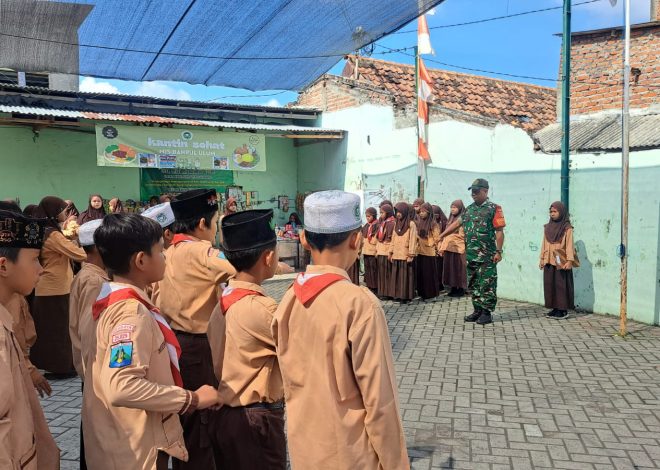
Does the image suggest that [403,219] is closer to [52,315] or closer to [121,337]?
[52,315]

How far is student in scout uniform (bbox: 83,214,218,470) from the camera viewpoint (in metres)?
1.88

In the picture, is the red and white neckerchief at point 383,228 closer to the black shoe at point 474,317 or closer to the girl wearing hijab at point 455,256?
the girl wearing hijab at point 455,256

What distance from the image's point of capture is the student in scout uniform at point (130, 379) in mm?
1877

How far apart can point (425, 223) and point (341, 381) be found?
802cm

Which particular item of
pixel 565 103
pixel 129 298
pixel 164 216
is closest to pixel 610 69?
pixel 565 103

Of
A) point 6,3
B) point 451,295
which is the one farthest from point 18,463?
point 451,295

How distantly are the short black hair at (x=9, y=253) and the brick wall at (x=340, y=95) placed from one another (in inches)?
410

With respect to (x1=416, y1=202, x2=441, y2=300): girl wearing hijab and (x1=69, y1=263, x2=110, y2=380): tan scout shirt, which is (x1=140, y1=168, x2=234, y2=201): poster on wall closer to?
(x1=416, y1=202, x2=441, y2=300): girl wearing hijab

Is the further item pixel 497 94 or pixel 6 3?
pixel 497 94

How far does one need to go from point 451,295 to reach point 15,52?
25.2 ft

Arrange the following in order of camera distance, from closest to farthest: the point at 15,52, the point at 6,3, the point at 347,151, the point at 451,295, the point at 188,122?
the point at 6,3 → the point at 15,52 → the point at 451,295 → the point at 188,122 → the point at 347,151

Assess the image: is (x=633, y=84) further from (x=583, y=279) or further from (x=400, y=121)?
(x=400, y=121)

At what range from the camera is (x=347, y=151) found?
527 inches

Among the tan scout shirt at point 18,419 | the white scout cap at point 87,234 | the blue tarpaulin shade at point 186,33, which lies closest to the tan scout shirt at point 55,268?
the white scout cap at point 87,234
